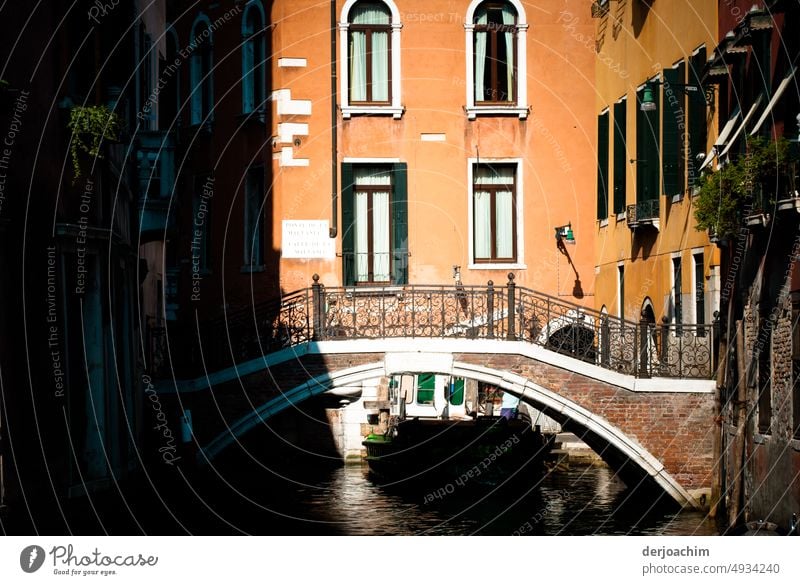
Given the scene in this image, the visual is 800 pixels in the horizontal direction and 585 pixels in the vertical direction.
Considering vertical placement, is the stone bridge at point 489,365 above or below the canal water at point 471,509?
above

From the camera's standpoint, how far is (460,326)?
11.8 metres

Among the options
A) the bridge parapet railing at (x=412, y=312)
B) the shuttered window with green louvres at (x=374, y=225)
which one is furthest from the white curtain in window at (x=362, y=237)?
the bridge parapet railing at (x=412, y=312)

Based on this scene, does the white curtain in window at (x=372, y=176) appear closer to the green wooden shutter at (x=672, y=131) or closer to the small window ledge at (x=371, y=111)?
the small window ledge at (x=371, y=111)

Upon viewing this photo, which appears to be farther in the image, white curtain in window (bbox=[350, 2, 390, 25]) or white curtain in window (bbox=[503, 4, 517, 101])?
white curtain in window (bbox=[350, 2, 390, 25])

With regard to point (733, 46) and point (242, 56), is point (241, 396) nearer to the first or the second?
point (242, 56)

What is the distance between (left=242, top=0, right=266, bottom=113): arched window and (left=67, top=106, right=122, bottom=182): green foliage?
88.6 inches

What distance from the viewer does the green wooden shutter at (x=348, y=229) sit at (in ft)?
34.7

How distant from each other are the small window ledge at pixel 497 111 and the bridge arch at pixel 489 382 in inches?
75.2

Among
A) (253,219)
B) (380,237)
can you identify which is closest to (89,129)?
(253,219)

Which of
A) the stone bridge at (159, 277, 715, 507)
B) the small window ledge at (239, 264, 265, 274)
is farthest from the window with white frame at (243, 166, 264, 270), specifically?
the stone bridge at (159, 277, 715, 507)

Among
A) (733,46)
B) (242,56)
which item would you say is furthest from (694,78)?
(242,56)

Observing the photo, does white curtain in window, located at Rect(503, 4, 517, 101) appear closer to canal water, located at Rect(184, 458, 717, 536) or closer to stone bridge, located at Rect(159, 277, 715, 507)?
stone bridge, located at Rect(159, 277, 715, 507)

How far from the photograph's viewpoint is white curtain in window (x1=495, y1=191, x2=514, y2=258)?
10625mm

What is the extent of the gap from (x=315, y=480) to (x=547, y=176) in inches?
218
